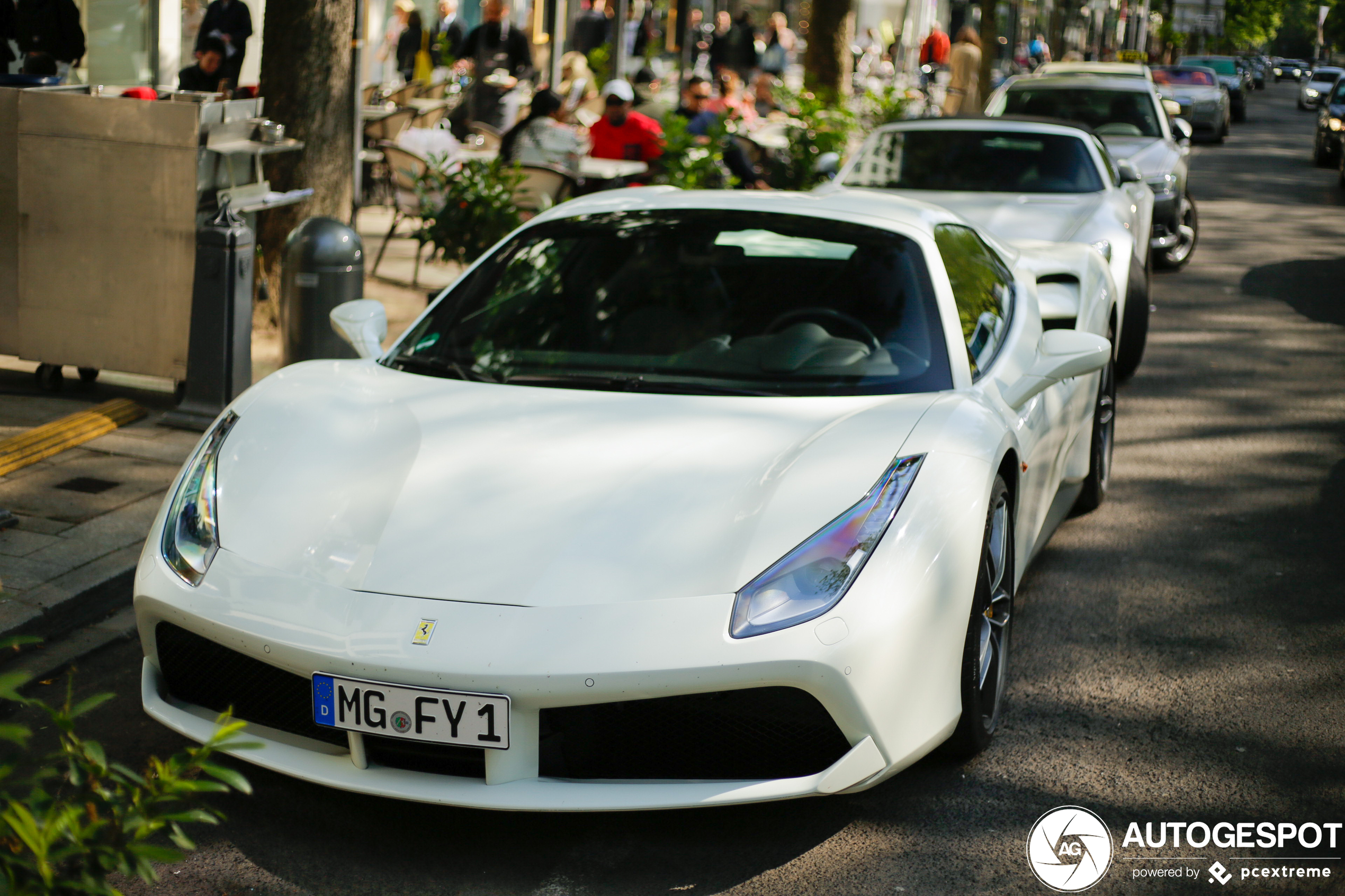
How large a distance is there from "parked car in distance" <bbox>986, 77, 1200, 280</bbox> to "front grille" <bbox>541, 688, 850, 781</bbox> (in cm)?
920

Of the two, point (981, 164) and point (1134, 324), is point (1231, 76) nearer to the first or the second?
point (981, 164)

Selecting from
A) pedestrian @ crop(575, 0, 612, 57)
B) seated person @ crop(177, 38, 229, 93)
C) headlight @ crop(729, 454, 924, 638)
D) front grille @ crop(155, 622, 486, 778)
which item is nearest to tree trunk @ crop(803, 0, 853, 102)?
seated person @ crop(177, 38, 229, 93)

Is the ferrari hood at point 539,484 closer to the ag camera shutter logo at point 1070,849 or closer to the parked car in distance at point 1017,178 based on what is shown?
the ag camera shutter logo at point 1070,849

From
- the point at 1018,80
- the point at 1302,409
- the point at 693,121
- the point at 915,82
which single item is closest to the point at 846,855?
the point at 1302,409

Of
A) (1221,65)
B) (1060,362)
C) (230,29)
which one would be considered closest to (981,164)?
(1060,362)

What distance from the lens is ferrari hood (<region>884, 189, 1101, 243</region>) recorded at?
7.78 m

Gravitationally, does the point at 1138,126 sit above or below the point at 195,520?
above

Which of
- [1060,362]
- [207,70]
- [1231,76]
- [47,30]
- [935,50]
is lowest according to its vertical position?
[1060,362]

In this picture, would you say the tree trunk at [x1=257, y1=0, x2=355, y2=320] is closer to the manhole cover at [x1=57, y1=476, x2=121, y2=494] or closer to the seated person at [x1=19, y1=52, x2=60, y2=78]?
the seated person at [x1=19, y1=52, x2=60, y2=78]

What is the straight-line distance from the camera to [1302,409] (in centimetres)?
751

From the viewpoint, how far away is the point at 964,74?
2205 centimetres

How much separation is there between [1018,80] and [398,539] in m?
11.4

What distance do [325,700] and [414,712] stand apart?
199mm

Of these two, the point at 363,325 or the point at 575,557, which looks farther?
the point at 363,325
